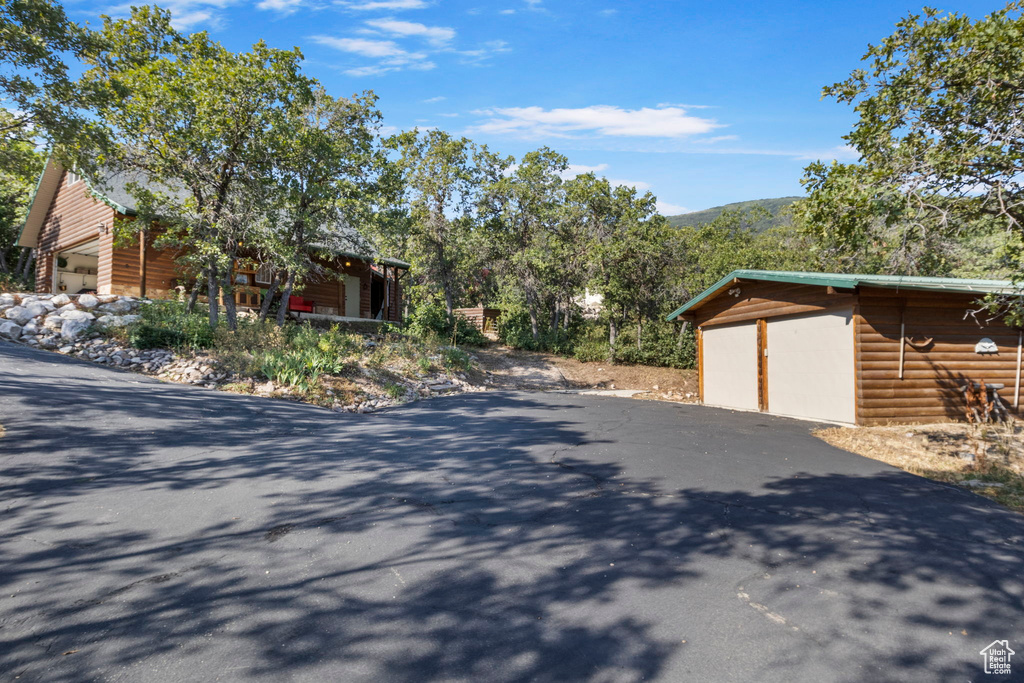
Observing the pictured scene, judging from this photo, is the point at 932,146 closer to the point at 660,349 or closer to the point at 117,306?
the point at 660,349

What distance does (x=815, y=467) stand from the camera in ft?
21.9

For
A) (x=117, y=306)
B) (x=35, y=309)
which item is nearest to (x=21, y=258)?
(x=117, y=306)

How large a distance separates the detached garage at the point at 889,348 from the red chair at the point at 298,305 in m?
15.0

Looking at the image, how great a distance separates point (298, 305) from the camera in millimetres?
19016

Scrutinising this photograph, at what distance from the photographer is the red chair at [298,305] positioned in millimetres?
18875

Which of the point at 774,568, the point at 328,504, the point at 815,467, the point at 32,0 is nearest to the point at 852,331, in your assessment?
the point at 815,467

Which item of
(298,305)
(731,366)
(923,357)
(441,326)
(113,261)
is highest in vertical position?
(113,261)

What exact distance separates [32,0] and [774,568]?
1508 centimetres

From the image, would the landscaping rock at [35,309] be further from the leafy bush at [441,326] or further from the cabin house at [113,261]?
the leafy bush at [441,326]

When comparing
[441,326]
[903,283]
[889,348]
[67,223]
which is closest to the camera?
[903,283]

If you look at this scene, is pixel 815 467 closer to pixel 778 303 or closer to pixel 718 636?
pixel 718 636

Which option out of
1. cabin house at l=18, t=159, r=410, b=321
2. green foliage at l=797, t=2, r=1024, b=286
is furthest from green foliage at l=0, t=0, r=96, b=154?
green foliage at l=797, t=2, r=1024, b=286

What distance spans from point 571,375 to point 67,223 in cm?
1967

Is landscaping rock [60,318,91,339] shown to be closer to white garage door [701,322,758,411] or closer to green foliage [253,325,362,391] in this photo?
green foliage [253,325,362,391]
